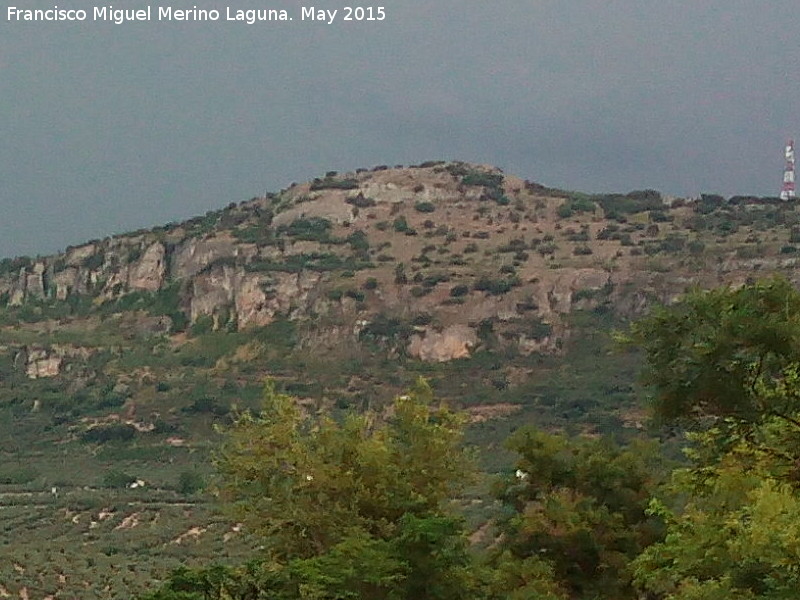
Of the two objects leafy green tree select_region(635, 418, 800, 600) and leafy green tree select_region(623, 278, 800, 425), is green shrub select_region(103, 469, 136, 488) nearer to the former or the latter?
leafy green tree select_region(623, 278, 800, 425)

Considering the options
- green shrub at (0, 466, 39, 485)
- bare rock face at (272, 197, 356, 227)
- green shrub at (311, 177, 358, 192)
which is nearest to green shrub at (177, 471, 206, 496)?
green shrub at (0, 466, 39, 485)

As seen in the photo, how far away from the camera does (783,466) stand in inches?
455

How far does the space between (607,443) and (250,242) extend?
286 ft

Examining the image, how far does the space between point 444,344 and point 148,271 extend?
127ft

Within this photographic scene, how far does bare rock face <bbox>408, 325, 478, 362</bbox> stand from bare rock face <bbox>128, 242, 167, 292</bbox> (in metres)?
34.6

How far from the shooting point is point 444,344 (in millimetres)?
84188

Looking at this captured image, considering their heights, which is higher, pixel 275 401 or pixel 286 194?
pixel 286 194

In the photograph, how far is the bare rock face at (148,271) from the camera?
10875 centimetres

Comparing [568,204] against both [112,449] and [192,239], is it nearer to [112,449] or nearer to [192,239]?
[192,239]

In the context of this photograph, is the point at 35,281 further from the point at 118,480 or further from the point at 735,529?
the point at 735,529

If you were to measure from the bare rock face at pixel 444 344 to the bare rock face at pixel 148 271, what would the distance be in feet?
114

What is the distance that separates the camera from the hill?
61.6m

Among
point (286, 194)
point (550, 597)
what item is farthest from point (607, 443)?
point (286, 194)

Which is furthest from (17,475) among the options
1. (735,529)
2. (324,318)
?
(735,529)
